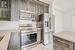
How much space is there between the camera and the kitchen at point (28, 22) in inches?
147

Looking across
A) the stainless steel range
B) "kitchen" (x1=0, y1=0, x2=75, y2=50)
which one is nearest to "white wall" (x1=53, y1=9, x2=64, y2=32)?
"kitchen" (x1=0, y1=0, x2=75, y2=50)

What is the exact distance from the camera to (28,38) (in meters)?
4.42

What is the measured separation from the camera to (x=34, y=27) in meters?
4.97

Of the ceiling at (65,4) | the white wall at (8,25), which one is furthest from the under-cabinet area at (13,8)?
the ceiling at (65,4)

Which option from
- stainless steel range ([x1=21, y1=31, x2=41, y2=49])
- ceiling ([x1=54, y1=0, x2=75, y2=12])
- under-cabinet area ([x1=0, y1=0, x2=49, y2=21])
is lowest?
stainless steel range ([x1=21, y1=31, x2=41, y2=49])

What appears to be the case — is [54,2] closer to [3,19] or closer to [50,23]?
[50,23]

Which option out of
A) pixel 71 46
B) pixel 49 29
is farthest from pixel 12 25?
pixel 71 46

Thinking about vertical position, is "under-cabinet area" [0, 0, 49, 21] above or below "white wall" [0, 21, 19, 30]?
above

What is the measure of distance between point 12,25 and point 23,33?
558 mm

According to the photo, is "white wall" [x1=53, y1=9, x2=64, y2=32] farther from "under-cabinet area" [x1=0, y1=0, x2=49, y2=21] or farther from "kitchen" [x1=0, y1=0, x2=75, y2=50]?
"under-cabinet area" [x1=0, y1=0, x2=49, y2=21]

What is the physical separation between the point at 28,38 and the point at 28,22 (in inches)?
28.0

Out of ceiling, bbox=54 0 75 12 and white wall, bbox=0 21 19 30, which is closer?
white wall, bbox=0 21 19 30

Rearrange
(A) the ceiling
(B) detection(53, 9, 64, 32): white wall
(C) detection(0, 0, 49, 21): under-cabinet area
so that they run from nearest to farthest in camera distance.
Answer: (C) detection(0, 0, 49, 21): under-cabinet area, (A) the ceiling, (B) detection(53, 9, 64, 32): white wall

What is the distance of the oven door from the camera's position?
4.19 metres
